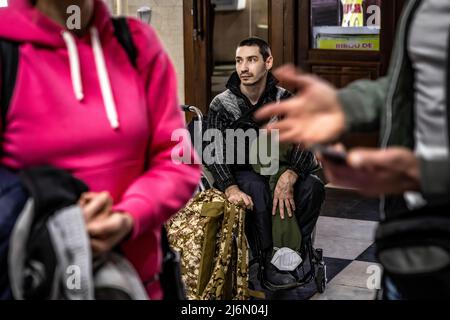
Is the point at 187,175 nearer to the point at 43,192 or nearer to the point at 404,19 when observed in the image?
the point at 43,192

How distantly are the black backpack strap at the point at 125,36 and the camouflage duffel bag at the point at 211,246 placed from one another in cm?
224

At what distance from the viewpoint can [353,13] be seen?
6.96 meters

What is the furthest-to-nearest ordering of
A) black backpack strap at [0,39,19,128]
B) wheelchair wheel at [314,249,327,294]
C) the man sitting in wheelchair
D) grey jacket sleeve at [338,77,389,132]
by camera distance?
1. wheelchair wheel at [314,249,327,294]
2. the man sitting in wheelchair
3. black backpack strap at [0,39,19,128]
4. grey jacket sleeve at [338,77,389,132]

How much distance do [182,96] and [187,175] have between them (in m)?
6.11

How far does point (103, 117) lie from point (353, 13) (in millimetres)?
5678

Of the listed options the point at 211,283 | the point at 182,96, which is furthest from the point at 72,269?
the point at 182,96

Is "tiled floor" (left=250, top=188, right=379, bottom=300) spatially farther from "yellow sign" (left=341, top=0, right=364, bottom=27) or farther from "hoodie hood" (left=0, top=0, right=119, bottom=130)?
"hoodie hood" (left=0, top=0, right=119, bottom=130)

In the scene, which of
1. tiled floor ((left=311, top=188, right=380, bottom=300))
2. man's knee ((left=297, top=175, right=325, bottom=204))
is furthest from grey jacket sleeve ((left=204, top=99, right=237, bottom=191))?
tiled floor ((left=311, top=188, right=380, bottom=300))

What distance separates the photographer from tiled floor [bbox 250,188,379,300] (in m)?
4.56

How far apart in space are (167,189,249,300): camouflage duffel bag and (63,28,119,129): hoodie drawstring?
2319 mm

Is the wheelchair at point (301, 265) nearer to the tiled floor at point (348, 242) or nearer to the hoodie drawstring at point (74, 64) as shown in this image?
the tiled floor at point (348, 242)

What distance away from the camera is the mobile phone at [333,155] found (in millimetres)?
1270

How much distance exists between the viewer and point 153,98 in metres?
1.68

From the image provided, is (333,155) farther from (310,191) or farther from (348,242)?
(348,242)
